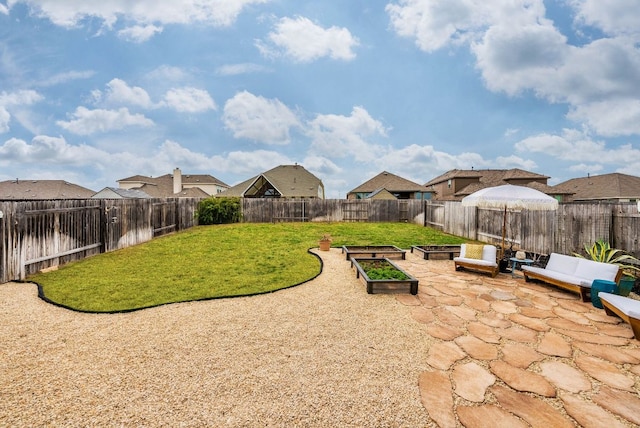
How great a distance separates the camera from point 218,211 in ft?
66.6

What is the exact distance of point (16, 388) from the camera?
2795 millimetres

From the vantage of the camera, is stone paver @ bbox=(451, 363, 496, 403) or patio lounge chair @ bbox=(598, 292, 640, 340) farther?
patio lounge chair @ bbox=(598, 292, 640, 340)

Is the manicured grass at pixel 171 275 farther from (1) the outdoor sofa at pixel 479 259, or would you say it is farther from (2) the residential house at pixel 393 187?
(2) the residential house at pixel 393 187

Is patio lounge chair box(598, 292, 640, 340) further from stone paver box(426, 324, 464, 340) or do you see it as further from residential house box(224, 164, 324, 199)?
residential house box(224, 164, 324, 199)

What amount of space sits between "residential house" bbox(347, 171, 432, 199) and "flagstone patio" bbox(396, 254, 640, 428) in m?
31.5

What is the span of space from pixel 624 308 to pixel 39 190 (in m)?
45.9

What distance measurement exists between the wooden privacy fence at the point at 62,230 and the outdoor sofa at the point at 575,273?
11.7 m

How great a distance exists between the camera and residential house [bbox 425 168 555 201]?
114 feet

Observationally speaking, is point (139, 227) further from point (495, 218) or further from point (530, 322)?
point (495, 218)

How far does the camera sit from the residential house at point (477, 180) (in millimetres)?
34750

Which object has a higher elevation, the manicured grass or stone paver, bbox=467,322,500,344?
the manicured grass

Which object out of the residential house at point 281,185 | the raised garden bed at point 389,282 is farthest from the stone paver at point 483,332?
the residential house at point 281,185

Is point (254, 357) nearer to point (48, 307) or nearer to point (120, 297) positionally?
point (120, 297)

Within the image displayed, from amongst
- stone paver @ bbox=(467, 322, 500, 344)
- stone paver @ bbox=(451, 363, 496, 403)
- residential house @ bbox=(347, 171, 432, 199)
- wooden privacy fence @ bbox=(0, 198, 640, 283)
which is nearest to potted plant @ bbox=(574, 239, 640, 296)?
wooden privacy fence @ bbox=(0, 198, 640, 283)
